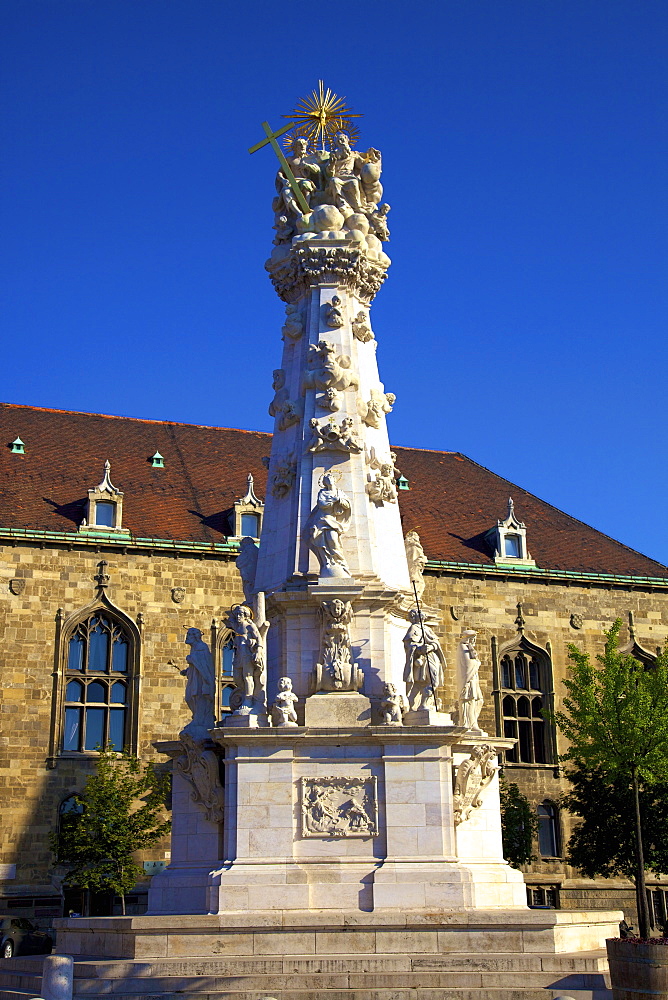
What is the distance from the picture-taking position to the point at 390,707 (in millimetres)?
16719

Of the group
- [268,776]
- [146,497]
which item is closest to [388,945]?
[268,776]

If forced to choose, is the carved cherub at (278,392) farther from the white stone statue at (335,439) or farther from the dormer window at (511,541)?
the dormer window at (511,541)

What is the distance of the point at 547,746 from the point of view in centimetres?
3603

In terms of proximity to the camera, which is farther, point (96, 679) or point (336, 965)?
point (96, 679)

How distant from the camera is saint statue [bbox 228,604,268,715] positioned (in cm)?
1691

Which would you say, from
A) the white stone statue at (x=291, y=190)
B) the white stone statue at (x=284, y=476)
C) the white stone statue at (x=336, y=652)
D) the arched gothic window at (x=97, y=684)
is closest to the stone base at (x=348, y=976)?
the white stone statue at (x=336, y=652)

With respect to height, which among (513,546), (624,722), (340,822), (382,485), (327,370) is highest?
(513,546)

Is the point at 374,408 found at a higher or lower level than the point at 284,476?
higher

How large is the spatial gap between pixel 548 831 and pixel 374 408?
1994 centimetres

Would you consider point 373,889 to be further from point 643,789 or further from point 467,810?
point 643,789

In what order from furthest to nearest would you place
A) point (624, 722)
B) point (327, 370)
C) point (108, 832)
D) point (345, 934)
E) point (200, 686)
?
1. point (108, 832)
2. point (624, 722)
3. point (327, 370)
4. point (200, 686)
5. point (345, 934)

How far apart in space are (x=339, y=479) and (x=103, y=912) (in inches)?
674

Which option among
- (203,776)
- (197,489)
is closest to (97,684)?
(197,489)

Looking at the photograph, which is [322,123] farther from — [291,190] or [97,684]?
[97,684]
